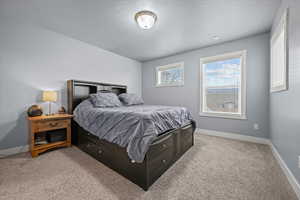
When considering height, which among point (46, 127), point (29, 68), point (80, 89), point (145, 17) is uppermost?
point (145, 17)

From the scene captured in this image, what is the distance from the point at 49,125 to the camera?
225 centimetres

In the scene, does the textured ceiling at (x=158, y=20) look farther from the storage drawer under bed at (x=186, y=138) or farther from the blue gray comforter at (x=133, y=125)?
the storage drawer under bed at (x=186, y=138)

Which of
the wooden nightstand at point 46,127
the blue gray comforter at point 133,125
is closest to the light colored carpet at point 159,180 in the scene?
the wooden nightstand at point 46,127

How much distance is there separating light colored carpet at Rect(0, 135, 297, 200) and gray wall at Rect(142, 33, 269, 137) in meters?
0.84

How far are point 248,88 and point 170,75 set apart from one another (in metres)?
2.22

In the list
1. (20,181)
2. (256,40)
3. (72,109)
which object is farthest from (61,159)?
(256,40)

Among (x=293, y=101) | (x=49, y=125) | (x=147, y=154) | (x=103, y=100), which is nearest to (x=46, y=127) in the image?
(x=49, y=125)

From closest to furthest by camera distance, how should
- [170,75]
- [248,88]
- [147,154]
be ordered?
[147,154] → [248,88] → [170,75]

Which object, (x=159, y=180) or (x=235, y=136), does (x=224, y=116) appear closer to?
(x=235, y=136)

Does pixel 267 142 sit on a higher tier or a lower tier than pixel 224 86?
lower

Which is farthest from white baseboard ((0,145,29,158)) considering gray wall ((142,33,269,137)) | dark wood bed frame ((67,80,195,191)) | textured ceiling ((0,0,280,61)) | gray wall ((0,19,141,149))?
gray wall ((142,33,269,137))

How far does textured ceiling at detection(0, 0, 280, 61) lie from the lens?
6.07ft

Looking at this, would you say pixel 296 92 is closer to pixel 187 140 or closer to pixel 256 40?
pixel 187 140

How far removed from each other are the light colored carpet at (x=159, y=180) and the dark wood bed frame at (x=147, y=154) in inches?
3.5
